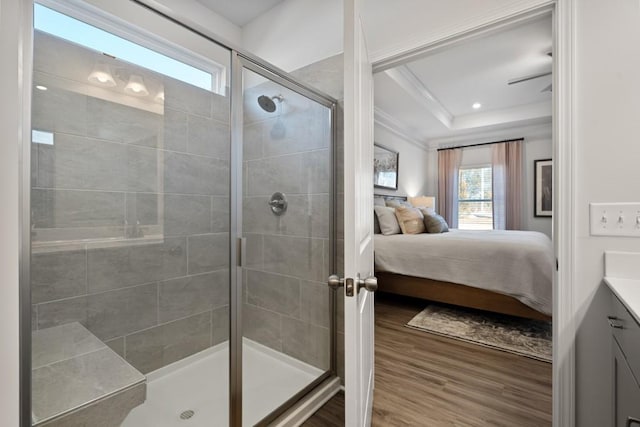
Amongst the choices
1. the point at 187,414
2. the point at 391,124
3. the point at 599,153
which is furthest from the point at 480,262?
the point at 391,124

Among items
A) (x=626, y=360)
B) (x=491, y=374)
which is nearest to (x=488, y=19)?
(x=626, y=360)

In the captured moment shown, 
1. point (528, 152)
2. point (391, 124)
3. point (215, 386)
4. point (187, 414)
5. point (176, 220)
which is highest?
point (391, 124)

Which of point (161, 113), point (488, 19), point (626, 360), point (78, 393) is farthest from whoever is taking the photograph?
point (161, 113)

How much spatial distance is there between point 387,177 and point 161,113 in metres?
3.37

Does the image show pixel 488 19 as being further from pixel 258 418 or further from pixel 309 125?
pixel 258 418

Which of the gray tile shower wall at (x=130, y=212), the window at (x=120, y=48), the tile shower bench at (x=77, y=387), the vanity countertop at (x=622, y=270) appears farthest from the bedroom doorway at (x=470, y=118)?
the tile shower bench at (x=77, y=387)

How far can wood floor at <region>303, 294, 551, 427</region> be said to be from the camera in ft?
5.09

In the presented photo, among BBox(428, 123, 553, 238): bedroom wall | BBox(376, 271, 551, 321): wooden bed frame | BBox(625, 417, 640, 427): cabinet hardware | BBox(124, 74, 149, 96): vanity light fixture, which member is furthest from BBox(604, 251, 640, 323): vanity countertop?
BBox(428, 123, 553, 238): bedroom wall

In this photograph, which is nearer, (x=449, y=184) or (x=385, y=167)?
(x=385, y=167)

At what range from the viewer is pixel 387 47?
170 centimetres

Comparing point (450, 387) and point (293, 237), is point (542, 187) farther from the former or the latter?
point (293, 237)

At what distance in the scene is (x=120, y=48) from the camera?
5.56 ft

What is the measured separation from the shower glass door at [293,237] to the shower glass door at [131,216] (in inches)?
9.8

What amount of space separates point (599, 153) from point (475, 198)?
4.95m
